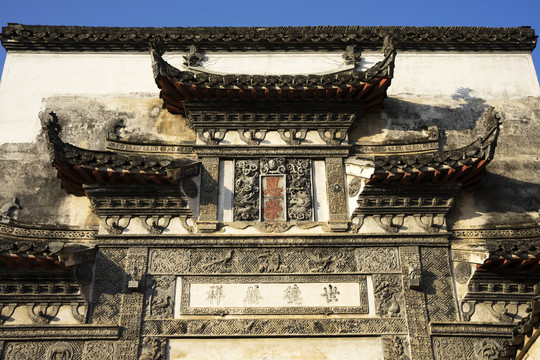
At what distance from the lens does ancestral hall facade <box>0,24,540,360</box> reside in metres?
9.82

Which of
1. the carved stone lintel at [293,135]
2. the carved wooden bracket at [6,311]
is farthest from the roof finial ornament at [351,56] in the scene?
the carved wooden bracket at [6,311]

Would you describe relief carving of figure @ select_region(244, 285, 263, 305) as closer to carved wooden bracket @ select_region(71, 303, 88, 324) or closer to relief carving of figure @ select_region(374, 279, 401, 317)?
relief carving of figure @ select_region(374, 279, 401, 317)

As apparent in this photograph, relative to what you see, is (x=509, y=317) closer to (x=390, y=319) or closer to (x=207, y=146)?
(x=390, y=319)

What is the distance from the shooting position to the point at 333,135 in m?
11.7

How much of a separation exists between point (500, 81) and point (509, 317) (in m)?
5.24

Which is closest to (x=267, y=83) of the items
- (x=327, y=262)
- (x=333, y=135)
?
(x=333, y=135)

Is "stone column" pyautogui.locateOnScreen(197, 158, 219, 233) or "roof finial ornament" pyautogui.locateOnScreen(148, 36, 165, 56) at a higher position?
"roof finial ornament" pyautogui.locateOnScreen(148, 36, 165, 56)

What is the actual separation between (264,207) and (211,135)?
1.76m

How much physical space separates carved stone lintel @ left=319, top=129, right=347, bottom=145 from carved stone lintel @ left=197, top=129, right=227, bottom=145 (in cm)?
179

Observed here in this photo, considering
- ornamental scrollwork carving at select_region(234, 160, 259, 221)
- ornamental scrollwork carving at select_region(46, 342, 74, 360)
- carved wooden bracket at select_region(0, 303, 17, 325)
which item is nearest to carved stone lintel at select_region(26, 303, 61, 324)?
carved wooden bracket at select_region(0, 303, 17, 325)

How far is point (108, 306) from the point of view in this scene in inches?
396

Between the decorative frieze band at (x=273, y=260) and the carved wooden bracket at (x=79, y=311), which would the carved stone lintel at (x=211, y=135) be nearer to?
the decorative frieze band at (x=273, y=260)

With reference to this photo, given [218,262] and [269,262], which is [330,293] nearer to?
[269,262]

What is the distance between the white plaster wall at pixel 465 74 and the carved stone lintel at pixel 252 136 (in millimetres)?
2861
